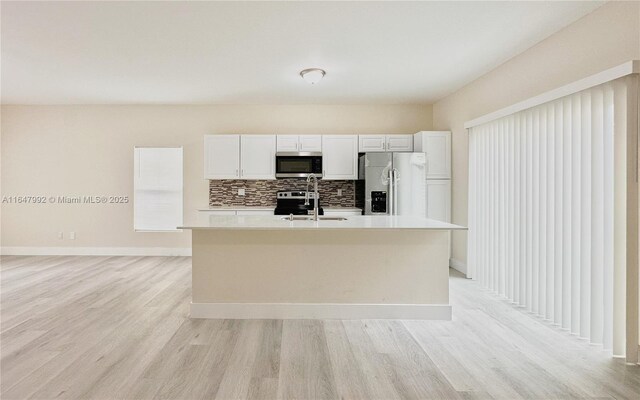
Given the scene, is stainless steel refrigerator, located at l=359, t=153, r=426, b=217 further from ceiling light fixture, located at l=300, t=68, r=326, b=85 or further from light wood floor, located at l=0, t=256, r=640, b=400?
light wood floor, located at l=0, t=256, r=640, b=400

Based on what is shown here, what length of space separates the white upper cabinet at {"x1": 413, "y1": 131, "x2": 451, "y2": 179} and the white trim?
127 centimetres

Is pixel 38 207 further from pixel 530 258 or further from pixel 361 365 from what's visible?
pixel 530 258

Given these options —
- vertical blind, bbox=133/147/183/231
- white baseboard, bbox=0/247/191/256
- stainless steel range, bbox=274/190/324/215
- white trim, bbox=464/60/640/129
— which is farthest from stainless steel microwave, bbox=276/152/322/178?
white trim, bbox=464/60/640/129

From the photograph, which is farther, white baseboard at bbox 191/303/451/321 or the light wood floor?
white baseboard at bbox 191/303/451/321

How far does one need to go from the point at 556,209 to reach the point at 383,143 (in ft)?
10.2

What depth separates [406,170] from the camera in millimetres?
5531

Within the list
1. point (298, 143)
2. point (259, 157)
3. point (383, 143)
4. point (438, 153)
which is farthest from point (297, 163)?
point (438, 153)

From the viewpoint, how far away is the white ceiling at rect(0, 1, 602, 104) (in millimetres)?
2979

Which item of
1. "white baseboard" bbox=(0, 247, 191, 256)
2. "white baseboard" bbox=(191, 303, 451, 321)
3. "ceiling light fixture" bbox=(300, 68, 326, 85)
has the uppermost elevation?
"ceiling light fixture" bbox=(300, 68, 326, 85)

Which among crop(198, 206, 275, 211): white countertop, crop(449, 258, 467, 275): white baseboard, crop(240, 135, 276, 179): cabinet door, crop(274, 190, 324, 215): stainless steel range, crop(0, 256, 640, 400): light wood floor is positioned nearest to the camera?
crop(0, 256, 640, 400): light wood floor

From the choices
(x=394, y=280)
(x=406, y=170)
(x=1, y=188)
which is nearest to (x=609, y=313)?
(x=394, y=280)

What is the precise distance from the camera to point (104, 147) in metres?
6.40

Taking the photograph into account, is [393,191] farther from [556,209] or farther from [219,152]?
[219,152]

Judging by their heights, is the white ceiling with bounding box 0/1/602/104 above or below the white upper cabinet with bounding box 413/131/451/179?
above
